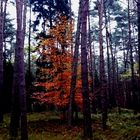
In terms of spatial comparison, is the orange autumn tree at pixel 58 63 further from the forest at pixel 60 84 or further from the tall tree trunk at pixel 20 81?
the tall tree trunk at pixel 20 81

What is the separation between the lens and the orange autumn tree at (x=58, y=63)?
2272 cm

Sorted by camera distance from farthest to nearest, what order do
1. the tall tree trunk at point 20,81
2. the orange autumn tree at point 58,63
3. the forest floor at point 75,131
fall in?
the orange autumn tree at point 58,63 < the forest floor at point 75,131 < the tall tree trunk at point 20,81

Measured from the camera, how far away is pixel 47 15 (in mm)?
29469

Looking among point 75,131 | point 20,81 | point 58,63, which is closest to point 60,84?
point 58,63

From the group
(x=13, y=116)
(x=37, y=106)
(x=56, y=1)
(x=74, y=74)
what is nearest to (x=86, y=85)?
(x=13, y=116)

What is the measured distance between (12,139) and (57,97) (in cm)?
978

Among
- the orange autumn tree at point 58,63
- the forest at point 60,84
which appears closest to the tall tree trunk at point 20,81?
the forest at point 60,84

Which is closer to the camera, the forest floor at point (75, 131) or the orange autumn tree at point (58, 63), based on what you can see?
the forest floor at point (75, 131)

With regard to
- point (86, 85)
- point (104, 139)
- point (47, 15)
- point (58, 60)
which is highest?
point (47, 15)

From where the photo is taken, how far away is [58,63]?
23.1 metres

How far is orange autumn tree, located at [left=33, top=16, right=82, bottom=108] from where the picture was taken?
74.5 feet

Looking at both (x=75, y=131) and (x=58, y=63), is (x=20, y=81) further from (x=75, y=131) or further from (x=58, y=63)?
(x=58, y=63)

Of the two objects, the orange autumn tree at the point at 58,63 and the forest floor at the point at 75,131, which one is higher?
the orange autumn tree at the point at 58,63

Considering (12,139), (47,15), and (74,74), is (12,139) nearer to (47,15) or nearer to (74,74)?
(74,74)
